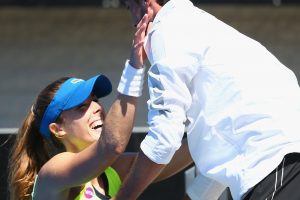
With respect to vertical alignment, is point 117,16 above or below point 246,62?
below

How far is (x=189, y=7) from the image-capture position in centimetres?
229

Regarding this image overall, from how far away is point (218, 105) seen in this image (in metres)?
2.14

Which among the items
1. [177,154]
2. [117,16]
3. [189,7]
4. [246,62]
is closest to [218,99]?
[246,62]

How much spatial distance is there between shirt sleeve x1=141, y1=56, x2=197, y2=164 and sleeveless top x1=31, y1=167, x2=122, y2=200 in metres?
0.36

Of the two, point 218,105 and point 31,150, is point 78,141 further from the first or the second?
point 218,105

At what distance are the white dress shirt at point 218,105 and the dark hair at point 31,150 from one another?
1.35 ft

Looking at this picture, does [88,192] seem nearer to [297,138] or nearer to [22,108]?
[297,138]

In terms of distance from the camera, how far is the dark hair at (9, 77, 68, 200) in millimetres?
2453

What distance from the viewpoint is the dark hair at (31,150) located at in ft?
8.05

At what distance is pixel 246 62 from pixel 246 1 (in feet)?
14.2

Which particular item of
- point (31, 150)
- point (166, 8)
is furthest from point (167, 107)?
point (31, 150)

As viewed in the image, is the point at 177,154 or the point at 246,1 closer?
the point at 177,154

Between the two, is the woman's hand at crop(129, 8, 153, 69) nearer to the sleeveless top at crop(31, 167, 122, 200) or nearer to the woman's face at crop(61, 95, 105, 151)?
the woman's face at crop(61, 95, 105, 151)

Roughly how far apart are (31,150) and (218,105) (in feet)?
→ 2.08
